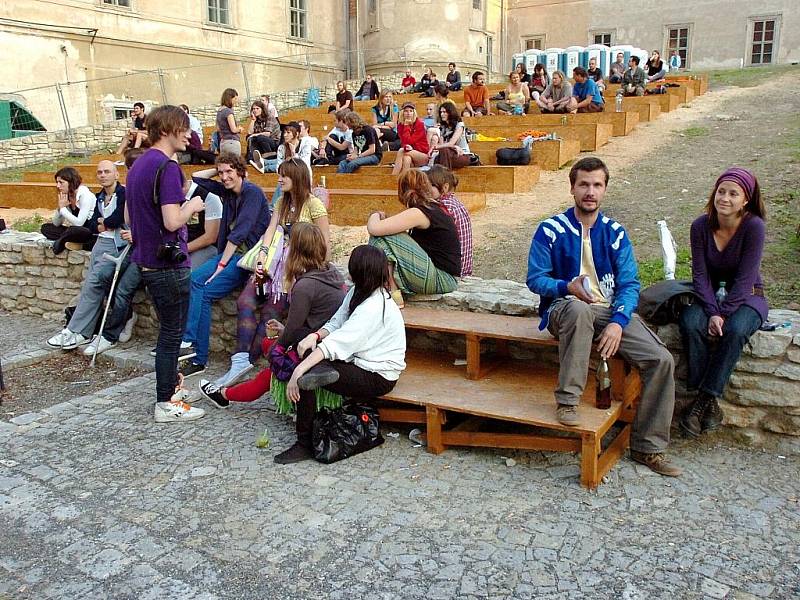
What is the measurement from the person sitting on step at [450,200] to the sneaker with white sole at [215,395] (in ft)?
6.72

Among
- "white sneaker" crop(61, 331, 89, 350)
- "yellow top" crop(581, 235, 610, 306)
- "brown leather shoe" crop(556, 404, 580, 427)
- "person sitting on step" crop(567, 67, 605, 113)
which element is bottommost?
"white sneaker" crop(61, 331, 89, 350)

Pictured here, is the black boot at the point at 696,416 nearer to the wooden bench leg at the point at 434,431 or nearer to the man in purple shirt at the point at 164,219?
the wooden bench leg at the point at 434,431

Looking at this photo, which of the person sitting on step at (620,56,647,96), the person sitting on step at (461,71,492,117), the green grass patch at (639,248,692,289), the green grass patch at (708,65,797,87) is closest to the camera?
the green grass patch at (639,248,692,289)

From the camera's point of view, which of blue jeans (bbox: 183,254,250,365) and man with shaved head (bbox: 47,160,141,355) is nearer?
blue jeans (bbox: 183,254,250,365)

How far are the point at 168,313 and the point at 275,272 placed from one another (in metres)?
1.05

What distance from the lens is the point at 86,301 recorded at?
668 cm

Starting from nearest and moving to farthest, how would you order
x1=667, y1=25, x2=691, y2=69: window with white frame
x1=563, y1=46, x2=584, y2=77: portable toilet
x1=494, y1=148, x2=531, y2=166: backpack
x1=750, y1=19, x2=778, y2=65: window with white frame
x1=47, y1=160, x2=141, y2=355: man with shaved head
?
x1=47, y1=160, x2=141, y2=355: man with shaved head
x1=494, y1=148, x2=531, y2=166: backpack
x1=563, y1=46, x2=584, y2=77: portable toilet
x1=750, y1=19, x2=778, y2=65: window with white frame
x1=667, y1=25, x2=691, y2=69: window with white frame

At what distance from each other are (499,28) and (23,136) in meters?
20.0

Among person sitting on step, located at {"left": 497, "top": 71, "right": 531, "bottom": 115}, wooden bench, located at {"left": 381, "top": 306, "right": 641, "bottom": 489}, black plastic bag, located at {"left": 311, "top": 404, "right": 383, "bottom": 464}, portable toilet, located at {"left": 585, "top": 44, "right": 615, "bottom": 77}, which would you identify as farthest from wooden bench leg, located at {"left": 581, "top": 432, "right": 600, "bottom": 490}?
portable toilet, located at {"left": 585, "top": 44, "right": 615, "bottom": 77}

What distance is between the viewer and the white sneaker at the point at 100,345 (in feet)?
21.2

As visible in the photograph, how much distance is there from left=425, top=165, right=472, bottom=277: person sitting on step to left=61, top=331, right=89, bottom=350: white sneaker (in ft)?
12.1

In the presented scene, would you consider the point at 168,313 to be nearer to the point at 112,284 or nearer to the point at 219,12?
the point at 112,284

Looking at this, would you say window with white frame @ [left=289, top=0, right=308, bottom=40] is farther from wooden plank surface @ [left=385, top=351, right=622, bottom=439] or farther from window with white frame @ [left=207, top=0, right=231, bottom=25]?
wooden plank surface @ [left=385, top=351, right=622, bottom=439]

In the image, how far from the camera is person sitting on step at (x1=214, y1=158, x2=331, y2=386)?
5.45 metres
